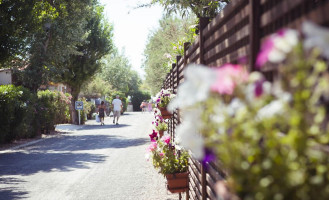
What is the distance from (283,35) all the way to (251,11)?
763 millimetres

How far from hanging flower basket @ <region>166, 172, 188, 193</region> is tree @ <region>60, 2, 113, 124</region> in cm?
2097

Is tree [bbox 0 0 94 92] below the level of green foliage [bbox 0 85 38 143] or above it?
above

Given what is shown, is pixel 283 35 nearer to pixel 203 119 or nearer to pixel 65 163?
pixel 203 119

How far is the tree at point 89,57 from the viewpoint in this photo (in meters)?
25.5

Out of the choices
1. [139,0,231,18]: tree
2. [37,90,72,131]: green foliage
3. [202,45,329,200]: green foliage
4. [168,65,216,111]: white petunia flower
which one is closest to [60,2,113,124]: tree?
[37,90,72,131]: green foliage

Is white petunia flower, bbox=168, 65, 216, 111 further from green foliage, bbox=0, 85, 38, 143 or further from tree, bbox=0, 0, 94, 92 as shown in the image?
tree, bbox=0, 0, 94, 92

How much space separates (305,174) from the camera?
3.54ft

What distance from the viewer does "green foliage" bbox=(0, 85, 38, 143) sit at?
12.9 m

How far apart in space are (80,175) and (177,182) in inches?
132

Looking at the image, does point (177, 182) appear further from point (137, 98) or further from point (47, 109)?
point (137, 98)

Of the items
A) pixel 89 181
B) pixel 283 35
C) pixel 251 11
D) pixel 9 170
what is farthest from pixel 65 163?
pixel 283 35

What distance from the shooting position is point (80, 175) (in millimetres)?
7742

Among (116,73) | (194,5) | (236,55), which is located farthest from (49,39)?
(116,73)

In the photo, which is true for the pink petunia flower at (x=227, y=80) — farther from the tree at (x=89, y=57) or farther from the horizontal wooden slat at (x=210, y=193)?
the tree at (x=89, y=57)
